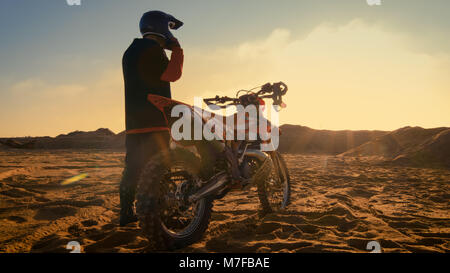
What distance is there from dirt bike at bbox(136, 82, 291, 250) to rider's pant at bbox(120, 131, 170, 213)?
11.1 inches

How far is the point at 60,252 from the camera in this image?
89.2 inches

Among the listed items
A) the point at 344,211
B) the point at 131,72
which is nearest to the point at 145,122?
the point at 131,72

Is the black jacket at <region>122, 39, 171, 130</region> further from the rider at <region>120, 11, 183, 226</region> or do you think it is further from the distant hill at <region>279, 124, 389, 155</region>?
the distant hill at <region>279, 124, 389, 155</region>

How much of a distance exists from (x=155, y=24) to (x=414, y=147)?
47.8 feet

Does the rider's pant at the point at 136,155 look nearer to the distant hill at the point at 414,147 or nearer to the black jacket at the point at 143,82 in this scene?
the black jacket at the point at 143,82

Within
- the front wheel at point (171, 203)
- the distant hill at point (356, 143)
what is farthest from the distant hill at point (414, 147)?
the front wheel at point (171, 203)

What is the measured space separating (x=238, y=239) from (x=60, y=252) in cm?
158

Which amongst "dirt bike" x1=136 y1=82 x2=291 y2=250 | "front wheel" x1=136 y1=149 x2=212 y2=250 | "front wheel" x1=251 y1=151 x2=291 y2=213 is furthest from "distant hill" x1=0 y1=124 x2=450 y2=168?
"front wheel" x1=136 y1=149 x2=212 y2=250

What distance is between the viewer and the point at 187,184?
7.86 ft

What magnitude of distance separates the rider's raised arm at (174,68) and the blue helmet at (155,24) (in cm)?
29

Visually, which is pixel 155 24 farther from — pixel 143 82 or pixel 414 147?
pixel 414 147

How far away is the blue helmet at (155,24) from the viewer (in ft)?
9.02

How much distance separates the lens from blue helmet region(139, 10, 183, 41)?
2748mm
